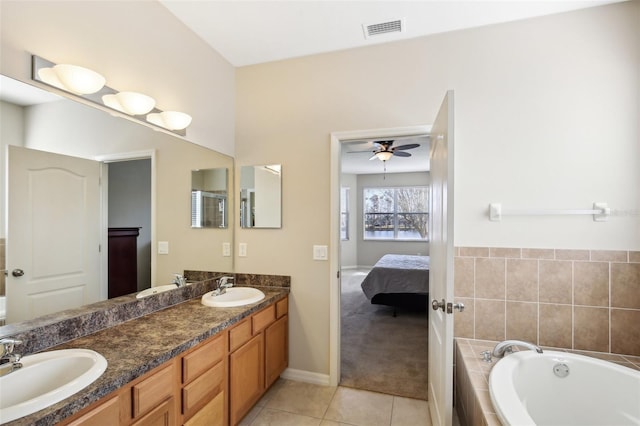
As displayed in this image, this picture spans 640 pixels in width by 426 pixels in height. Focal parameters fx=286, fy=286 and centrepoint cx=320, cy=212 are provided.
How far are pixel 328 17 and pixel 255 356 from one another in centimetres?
237

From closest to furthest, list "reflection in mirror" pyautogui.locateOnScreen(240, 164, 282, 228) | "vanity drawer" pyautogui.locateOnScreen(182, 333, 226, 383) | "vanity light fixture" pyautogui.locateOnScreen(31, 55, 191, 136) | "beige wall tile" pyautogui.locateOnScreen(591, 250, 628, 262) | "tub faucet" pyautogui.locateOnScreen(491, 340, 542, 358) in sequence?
"vanity light fixture" pyautogui.locateOnScreen(31, 55, 191, 136) → "vanity drawer" pyautogui.locateOnScreen(182, 333, 226, 383) → "tub faucet" pyautogui.locateOnScreen(491, 340, 542, 358) → "beige wall tile" pyautogui.locateOnScreen(591, 250, 628, 262) → "reflection in mirror" pyautogui.locateOnScreen(240, 164, 282, 228)

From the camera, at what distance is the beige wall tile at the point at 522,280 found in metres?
1.89

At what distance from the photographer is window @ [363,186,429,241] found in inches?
280

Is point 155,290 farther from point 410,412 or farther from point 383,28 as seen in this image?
point 383,28

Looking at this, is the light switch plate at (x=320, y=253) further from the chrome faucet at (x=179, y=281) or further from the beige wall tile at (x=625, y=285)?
the beige wall tile at (x=625, y=285)

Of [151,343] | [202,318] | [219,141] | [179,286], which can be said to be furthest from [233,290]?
[219,141]

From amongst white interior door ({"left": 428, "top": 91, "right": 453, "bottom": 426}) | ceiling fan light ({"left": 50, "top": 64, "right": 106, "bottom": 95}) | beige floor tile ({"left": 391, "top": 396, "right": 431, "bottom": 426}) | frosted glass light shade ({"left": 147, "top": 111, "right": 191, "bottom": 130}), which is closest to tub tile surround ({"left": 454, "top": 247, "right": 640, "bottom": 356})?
white interior door ({"left": 428, "top": 91, "right": 453, "bottom": 426})

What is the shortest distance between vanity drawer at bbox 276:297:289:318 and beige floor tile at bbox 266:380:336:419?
57 cm

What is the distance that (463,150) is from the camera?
2.01 meters

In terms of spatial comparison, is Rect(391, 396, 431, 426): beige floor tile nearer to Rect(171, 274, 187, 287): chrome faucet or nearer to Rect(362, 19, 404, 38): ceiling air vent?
Rect(171, 274, 187, 287): chrome faucet

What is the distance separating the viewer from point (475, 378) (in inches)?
60.4

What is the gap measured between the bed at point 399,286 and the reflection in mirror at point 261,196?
2132mm

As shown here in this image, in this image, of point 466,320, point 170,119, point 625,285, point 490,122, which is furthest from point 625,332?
point 170,119

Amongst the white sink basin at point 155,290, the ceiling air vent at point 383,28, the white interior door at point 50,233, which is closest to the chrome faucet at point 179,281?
the white sink basin at point 155,290
